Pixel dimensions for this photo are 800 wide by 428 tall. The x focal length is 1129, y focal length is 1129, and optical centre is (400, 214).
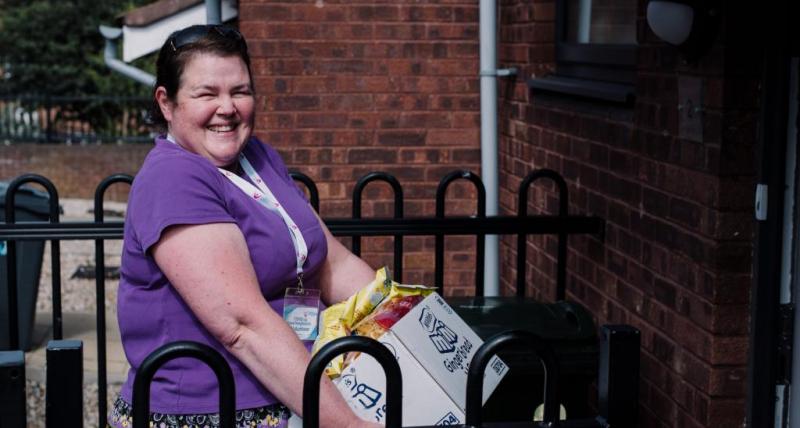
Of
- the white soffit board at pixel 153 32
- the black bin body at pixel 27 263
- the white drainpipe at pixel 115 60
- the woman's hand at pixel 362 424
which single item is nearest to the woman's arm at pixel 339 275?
the woman's hand at pixel 362 424

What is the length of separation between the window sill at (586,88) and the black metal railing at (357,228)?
36 centimetres

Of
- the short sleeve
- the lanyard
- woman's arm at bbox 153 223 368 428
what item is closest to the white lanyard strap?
the lanyard

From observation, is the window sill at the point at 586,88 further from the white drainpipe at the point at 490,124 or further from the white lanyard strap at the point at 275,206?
the white lanyard strap at the point at 275,206

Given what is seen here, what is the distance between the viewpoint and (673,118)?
3.20 m

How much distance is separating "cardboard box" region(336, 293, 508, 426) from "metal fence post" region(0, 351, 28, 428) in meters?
0.65

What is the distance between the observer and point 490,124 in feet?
17.5


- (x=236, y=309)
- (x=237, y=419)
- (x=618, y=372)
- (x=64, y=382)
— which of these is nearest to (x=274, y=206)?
(x=236, y=309)

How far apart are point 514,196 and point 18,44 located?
19.1 meters

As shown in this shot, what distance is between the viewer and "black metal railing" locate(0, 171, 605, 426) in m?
3.61

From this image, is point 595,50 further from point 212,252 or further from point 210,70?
point 212,252

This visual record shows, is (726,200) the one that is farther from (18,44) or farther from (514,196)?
(18,44)

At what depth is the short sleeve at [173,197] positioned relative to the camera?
226 cm

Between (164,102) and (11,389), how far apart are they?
2.65ft

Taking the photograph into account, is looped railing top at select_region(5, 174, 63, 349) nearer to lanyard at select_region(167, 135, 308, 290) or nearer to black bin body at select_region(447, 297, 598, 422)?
lanyard at select_region(167, 135, 308, 290)
